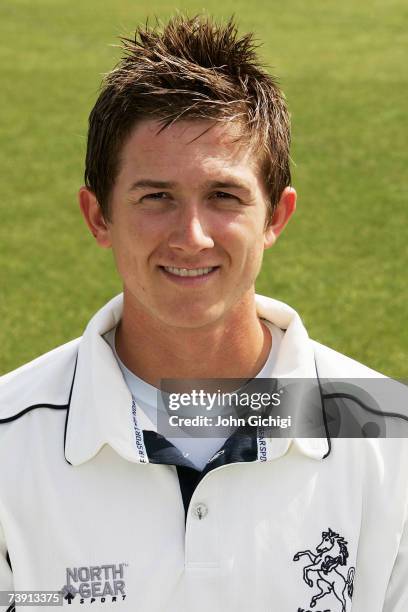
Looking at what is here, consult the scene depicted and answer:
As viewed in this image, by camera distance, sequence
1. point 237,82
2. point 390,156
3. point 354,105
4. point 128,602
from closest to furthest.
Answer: point 128,602 → point 237,82 → point 390,156 → point 354,105

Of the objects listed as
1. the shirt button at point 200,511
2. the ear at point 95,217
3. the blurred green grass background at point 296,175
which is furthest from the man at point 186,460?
the blurred green grass background at point 296,175

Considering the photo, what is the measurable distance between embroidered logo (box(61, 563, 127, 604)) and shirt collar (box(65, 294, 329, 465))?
0.66ft

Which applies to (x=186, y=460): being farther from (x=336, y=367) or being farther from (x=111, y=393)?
(x=336, y=367)

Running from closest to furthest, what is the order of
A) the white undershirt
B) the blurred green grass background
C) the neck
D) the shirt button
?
the shirt button
the white undershirt
the neck
the blurred green grass background

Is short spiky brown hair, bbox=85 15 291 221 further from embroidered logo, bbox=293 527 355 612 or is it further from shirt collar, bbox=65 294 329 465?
embroidered logo, bbox=293 527 355 612

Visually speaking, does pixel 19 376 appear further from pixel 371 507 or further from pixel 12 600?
pixel 371 507

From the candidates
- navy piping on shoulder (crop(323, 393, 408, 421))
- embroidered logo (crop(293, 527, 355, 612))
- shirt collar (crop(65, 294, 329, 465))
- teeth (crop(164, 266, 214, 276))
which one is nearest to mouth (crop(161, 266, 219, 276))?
teeth (crop(164, 266, 214, 276))

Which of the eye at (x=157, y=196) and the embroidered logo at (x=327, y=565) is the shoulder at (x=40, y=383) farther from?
the embroidered logo at (x=327, y=565)

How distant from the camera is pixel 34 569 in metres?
2.00

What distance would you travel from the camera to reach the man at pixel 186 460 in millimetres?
1984

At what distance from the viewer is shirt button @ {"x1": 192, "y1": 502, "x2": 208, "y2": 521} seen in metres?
1.97

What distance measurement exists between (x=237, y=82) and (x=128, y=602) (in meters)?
1.03

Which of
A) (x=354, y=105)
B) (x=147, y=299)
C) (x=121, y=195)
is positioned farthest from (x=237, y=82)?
(x=354, y=105)

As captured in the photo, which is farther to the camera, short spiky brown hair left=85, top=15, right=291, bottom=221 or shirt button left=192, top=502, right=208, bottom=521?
short spiky brown hair left=85, top=15, right=291, bottom=221
